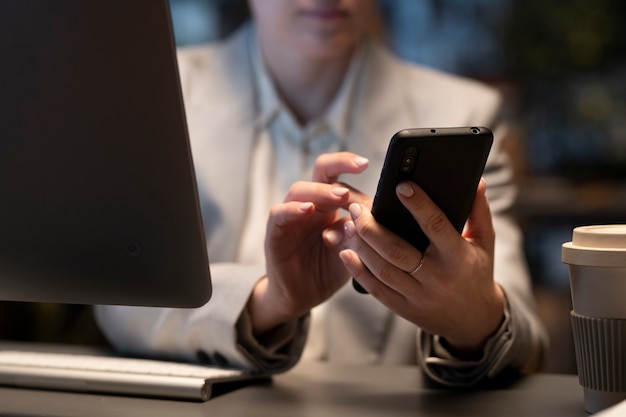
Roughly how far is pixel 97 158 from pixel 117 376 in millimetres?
233

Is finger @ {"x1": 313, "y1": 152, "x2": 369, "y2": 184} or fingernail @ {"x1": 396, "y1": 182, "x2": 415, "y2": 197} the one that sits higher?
fingernail @ {"x1": 396, "y1": 182, "x2": 415, "y2": 197}

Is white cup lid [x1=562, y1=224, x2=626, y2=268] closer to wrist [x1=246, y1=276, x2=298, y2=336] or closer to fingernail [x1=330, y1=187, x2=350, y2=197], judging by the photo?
fingernail [x1=330, y1=187, x2=350, y2=197]

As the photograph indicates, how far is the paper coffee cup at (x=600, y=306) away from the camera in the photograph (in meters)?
0.78

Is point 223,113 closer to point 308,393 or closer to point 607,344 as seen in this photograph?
point 308,393

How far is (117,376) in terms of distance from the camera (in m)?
0.94

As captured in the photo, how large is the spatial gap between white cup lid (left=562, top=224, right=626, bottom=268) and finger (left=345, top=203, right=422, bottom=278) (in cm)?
13

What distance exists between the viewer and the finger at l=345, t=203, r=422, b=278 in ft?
2.78

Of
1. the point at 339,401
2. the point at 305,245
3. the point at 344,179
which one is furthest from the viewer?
the point at 344,179

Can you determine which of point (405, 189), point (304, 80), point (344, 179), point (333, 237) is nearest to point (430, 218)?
point (405, 189)

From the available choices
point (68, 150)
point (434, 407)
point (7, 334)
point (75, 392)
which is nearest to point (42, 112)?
point (68, 150)

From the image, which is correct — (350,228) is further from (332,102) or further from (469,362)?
(332,102)

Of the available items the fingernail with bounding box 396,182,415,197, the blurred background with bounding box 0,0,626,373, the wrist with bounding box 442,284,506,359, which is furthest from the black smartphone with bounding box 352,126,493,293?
the blurred background with bounding box 0,0,626,373

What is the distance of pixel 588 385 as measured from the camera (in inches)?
32.6

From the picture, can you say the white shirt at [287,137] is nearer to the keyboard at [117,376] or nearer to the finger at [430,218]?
the keyboard at [117,376]
